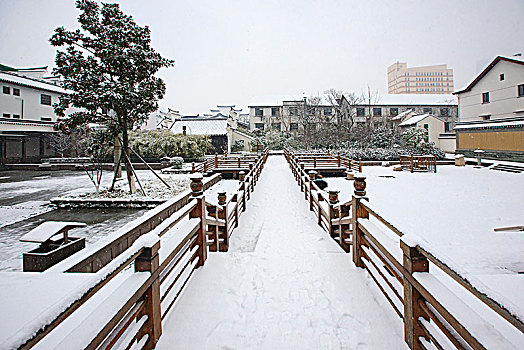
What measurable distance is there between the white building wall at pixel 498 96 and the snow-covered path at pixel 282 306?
2585 centimetres

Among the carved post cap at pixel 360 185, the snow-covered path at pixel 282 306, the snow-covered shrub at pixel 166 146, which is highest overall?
the snow-covered shrub at pixel 166 146

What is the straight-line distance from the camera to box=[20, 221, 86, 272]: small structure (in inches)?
105

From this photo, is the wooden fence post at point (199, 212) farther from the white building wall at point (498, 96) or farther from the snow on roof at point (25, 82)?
the snow on roof at point (25, 82)

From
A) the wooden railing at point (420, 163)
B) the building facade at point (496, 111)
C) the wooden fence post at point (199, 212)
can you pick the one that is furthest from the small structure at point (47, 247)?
the building facade at point (496, 111)

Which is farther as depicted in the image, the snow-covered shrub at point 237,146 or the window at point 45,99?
the snow-covered shrub at point 237,146

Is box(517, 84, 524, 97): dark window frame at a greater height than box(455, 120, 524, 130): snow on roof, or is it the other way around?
box(517, 84, 524, 97): dark window frame

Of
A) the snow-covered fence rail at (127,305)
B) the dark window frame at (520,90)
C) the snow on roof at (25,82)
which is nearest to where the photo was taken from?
the snow-covered fence rail at (127,305)

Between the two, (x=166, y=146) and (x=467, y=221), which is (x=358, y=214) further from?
(x=166, y=146)

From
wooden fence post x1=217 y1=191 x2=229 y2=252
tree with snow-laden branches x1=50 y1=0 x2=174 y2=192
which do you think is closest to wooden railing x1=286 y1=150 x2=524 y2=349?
wooden fence post x1=217 y1=191 x2=229 y2=252

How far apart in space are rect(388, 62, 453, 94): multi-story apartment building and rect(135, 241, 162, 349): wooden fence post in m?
138

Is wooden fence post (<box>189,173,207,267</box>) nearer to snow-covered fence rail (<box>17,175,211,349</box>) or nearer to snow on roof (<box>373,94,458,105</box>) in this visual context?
snow-covered fence rail (<box>17,175,211,349</box>)

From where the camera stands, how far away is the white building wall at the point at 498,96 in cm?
2288

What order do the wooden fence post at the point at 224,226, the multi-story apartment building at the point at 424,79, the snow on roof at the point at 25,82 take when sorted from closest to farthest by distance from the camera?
the wooden fence post at the point at 224,226, the snow on roof at the point at 25,82, the multi-story apartment building at the point at 424,79

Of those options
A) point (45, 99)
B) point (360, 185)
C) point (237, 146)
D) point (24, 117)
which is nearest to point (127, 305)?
point (360, 185)
